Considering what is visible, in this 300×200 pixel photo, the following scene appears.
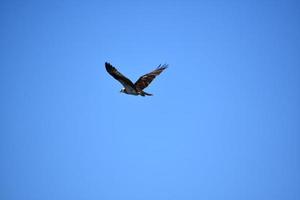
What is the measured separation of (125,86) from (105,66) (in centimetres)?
221

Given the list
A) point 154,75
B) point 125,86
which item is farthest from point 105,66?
point 154,75

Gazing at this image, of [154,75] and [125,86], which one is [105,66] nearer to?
[125,86]

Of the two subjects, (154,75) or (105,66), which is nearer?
(105,66)

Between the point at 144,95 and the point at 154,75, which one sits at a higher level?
the point at 154,75

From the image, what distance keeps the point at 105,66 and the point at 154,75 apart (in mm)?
4209

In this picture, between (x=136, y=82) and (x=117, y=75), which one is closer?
(x=117, y=75)

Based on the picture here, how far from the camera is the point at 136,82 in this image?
3108cm

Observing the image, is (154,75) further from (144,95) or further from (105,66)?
(105,66)

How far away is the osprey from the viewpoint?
28.7 m

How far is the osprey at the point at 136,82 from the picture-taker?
2873 centimetres

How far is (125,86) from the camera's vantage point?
30266mm

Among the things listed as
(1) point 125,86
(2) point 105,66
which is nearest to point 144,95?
(1) point 125,86

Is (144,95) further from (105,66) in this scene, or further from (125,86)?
(105,66)

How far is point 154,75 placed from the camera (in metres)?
31.8
